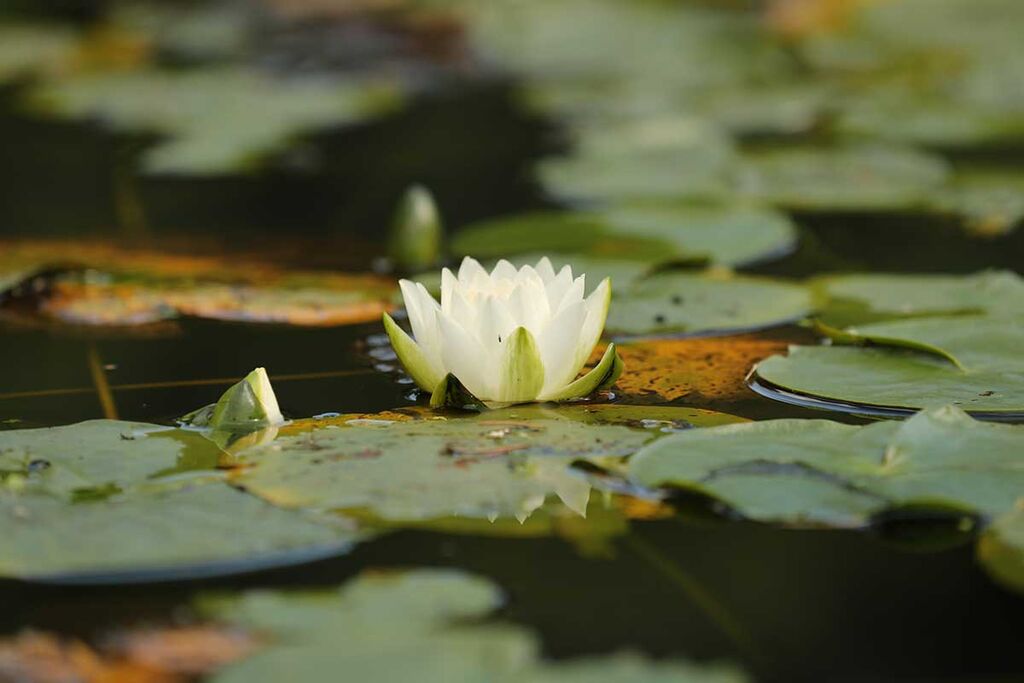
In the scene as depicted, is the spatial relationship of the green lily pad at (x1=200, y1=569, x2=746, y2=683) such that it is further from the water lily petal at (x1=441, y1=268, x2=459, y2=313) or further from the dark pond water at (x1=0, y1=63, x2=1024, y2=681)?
the water lily petal at (x1=441, y1=268, x2=459, y2=313)

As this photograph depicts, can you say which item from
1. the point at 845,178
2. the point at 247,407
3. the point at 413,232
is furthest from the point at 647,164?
the point at 247,407

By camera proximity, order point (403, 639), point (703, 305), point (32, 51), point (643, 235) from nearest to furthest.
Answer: point (403, 639) → point (703, 305) → point (643, 235) → point (32, 51)

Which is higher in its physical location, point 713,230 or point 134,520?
point 713,230

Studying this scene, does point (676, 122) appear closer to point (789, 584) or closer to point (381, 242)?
point (381, 242)

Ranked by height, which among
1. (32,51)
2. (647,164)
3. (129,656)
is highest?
(32,51)

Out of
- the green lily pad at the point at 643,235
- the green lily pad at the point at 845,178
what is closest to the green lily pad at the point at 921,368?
the green lily pad at the point at 643,235

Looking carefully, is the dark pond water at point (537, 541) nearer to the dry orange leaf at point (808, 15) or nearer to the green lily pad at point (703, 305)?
the green lily pad at point (703, 305)

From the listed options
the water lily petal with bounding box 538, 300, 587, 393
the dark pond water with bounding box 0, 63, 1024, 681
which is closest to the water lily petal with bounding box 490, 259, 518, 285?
the water lily petal with bounding box 538, 300, 587, 393

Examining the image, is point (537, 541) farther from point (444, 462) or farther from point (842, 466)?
point (842, 466)
